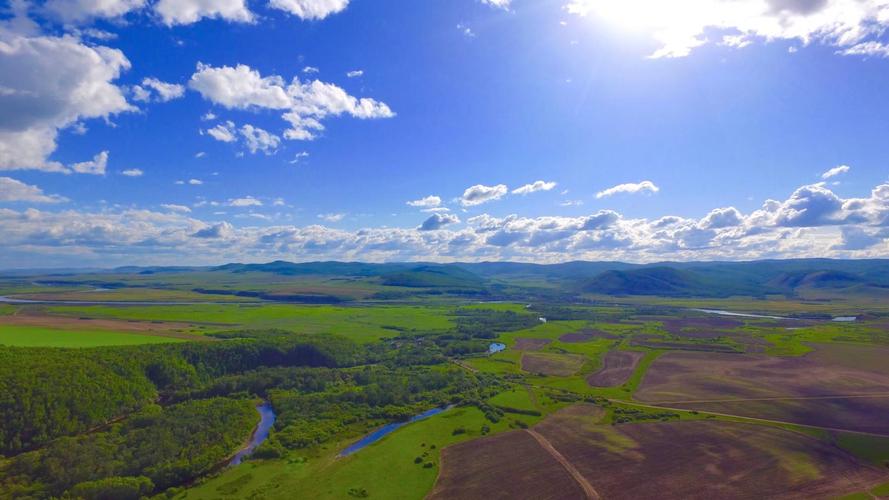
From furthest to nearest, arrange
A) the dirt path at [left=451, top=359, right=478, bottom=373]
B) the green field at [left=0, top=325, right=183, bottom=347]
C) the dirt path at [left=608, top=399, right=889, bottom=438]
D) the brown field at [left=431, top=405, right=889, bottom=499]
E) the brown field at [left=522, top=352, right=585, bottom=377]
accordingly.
→ the dirt path at [left=451, top=359, right=478, bottom=373] < the brown field at [left=522, top=352, right=585, bottom=377] < the green field at [left=0, top=325, right=183, bottom=347] < the dirt path at [left=608, top=399, right=889, bottom=438] < the brown field at [left=431, top=405, right=889, bottom=499]

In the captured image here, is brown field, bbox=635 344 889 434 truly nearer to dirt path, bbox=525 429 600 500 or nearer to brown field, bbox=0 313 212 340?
dirt path, bbox=525 429 600 500

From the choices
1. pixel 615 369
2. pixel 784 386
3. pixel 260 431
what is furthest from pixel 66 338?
pixel 784 386

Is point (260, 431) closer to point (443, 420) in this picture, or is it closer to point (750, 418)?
point (443, 420)

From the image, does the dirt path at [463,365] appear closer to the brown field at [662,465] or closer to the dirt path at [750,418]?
the dirt path at [750,418]

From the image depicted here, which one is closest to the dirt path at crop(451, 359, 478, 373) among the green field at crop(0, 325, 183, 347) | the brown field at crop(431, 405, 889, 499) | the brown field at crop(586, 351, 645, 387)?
the brown field at crop(586, 351, 645, 387)

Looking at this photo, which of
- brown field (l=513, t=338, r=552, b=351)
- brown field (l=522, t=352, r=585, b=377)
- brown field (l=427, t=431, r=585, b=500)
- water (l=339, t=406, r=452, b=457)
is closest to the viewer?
brown field (l=427, t=431, r=585, b=500)

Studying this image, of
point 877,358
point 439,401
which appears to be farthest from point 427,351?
point 877,358

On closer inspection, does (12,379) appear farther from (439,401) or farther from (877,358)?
(877,358)
